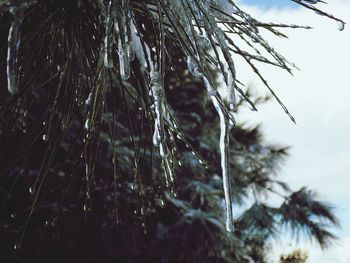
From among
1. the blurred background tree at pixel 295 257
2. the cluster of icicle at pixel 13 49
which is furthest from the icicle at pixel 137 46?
the blurred background tree at pixel 295 257

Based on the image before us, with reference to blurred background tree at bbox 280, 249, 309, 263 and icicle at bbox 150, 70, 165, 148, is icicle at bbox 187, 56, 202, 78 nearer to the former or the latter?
icicle at bbox 150, 70, 165, 148

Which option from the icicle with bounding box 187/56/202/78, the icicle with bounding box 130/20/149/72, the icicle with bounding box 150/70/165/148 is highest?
the icicle with bounding box 130/20/149/72

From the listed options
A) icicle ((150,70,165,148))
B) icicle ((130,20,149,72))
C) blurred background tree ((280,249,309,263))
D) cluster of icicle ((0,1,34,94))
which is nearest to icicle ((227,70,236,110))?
icicle ((150,70,165,148))

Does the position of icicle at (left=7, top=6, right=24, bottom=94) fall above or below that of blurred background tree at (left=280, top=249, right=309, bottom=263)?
below

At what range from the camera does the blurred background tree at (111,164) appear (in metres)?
1.07

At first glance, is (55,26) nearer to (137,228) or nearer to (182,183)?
(137,228)

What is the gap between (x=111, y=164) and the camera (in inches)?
168

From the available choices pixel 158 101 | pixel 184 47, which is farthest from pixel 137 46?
pixel 158 101

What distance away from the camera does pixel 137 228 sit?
166 inches

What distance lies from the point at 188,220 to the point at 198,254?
31cm

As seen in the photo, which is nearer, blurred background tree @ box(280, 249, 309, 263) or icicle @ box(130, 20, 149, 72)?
icicle @ box(130, 20, 149, 72)

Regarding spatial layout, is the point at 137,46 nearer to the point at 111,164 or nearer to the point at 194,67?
the point at 194,67

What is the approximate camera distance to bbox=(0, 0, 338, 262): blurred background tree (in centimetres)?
107

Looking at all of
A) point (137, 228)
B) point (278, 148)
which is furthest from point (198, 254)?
point (278, 148)
